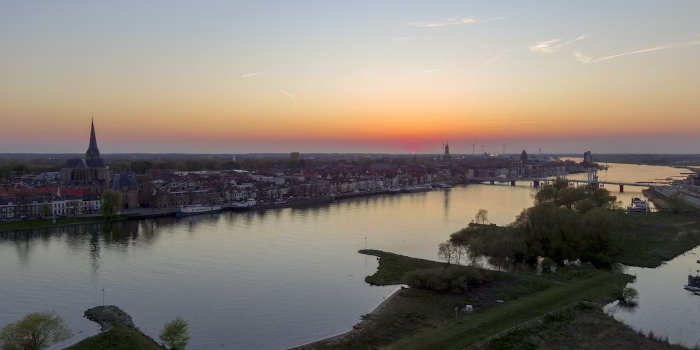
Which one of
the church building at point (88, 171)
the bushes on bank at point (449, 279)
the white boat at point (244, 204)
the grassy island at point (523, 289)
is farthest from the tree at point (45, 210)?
the bushes on bank at point (449, 279)

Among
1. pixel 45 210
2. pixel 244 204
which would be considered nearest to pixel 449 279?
pixel 45 210

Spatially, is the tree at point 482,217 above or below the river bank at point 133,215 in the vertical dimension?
above

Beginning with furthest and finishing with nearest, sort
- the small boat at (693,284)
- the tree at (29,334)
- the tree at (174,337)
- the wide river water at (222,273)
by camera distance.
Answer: the small boat at (693,284), the wide river water at (222,273), the tree at (174,337), the tree at (29,334)

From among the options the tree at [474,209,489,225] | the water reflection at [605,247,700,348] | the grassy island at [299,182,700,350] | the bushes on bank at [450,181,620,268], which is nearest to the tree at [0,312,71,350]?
the grassy island at [299,182,700,350]

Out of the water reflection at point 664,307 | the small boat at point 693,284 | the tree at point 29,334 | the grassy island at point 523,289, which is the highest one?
the tree at point 29,334

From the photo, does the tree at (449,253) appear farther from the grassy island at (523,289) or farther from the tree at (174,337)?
the tree at (174,337)
